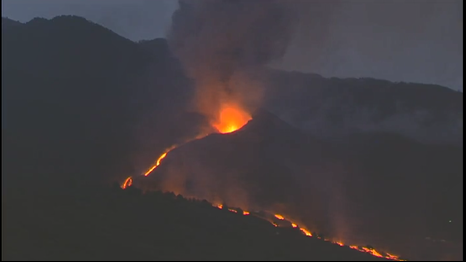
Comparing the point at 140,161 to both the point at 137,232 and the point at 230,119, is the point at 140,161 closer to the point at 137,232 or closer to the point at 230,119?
the point at 137,232

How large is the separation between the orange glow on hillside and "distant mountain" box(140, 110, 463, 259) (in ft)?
3.57

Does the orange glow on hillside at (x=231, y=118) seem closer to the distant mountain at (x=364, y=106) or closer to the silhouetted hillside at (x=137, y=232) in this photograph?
the silhouetted hillside at (x=137, y=232)

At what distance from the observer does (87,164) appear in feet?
86.8

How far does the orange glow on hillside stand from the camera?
37.2 m

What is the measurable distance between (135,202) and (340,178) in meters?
16.5

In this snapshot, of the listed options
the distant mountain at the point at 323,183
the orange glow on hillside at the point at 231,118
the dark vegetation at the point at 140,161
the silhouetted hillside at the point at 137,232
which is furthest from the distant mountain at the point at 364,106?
the silhouetted hillside at the point at 137,232

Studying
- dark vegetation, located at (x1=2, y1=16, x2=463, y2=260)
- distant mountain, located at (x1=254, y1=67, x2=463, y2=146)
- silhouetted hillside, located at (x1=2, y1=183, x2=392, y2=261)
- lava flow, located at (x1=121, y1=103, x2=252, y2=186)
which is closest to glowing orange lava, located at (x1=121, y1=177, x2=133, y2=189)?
dark vegetation, located at (x1=2, y1=16, x2=463, y2=260)

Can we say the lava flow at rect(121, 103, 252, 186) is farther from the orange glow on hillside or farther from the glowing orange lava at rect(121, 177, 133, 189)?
the glowing orange lava at rect(121, 177, 133, 189)

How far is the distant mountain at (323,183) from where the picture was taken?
30.5 meters

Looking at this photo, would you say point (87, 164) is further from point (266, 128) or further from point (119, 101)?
point (266, 128)

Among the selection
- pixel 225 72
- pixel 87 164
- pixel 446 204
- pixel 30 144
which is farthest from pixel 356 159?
pixel 30 144

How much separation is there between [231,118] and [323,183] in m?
7.29

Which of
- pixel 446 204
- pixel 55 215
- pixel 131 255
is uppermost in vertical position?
pixel 446 204

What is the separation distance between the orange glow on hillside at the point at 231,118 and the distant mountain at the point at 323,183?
3.57 ft
